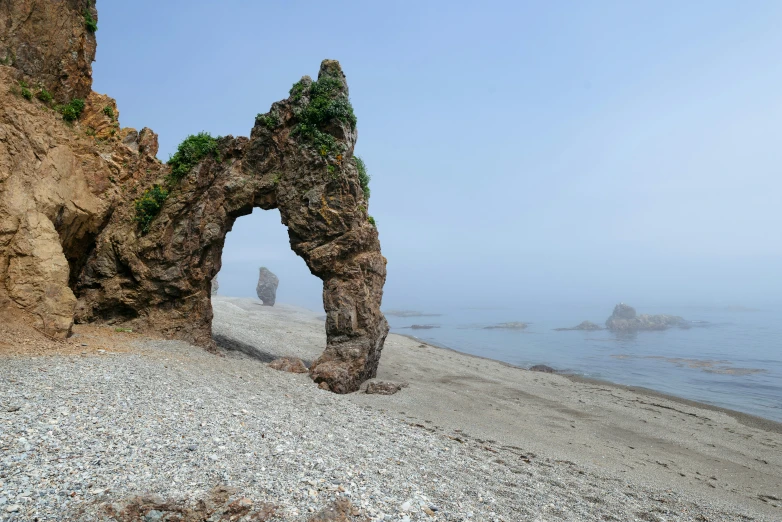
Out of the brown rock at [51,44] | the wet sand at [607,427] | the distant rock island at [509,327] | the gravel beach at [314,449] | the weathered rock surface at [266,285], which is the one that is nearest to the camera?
the gravel beach at [314,449]

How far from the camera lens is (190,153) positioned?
685 inches

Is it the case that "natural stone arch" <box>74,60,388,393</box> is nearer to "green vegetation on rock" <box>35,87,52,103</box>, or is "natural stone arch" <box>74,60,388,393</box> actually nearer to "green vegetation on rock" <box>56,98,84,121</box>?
"green vegetation on rock" <box>56,98,84,121</box>

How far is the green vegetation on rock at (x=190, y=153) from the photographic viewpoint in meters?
17.3

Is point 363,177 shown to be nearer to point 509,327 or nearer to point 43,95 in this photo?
point 43,95

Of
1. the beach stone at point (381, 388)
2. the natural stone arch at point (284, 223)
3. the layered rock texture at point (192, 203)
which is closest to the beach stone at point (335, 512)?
the layered rock texture at point (192, 203)

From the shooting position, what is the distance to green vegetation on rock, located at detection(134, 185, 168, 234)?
16.9m

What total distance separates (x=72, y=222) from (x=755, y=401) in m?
34.9

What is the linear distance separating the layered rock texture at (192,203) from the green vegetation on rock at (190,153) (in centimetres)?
12

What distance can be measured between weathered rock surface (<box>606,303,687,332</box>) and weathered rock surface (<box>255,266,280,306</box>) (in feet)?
174


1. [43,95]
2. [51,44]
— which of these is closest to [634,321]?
[43,95]

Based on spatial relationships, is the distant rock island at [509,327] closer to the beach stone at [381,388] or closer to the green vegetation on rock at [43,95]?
the beach stone at [381,388]

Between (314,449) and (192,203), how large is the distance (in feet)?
42.3

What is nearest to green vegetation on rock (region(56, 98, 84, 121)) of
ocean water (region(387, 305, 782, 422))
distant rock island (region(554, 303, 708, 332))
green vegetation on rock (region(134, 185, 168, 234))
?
green vegetation on rock (region(134, 185, 168, 234))

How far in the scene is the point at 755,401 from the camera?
2486 cm
